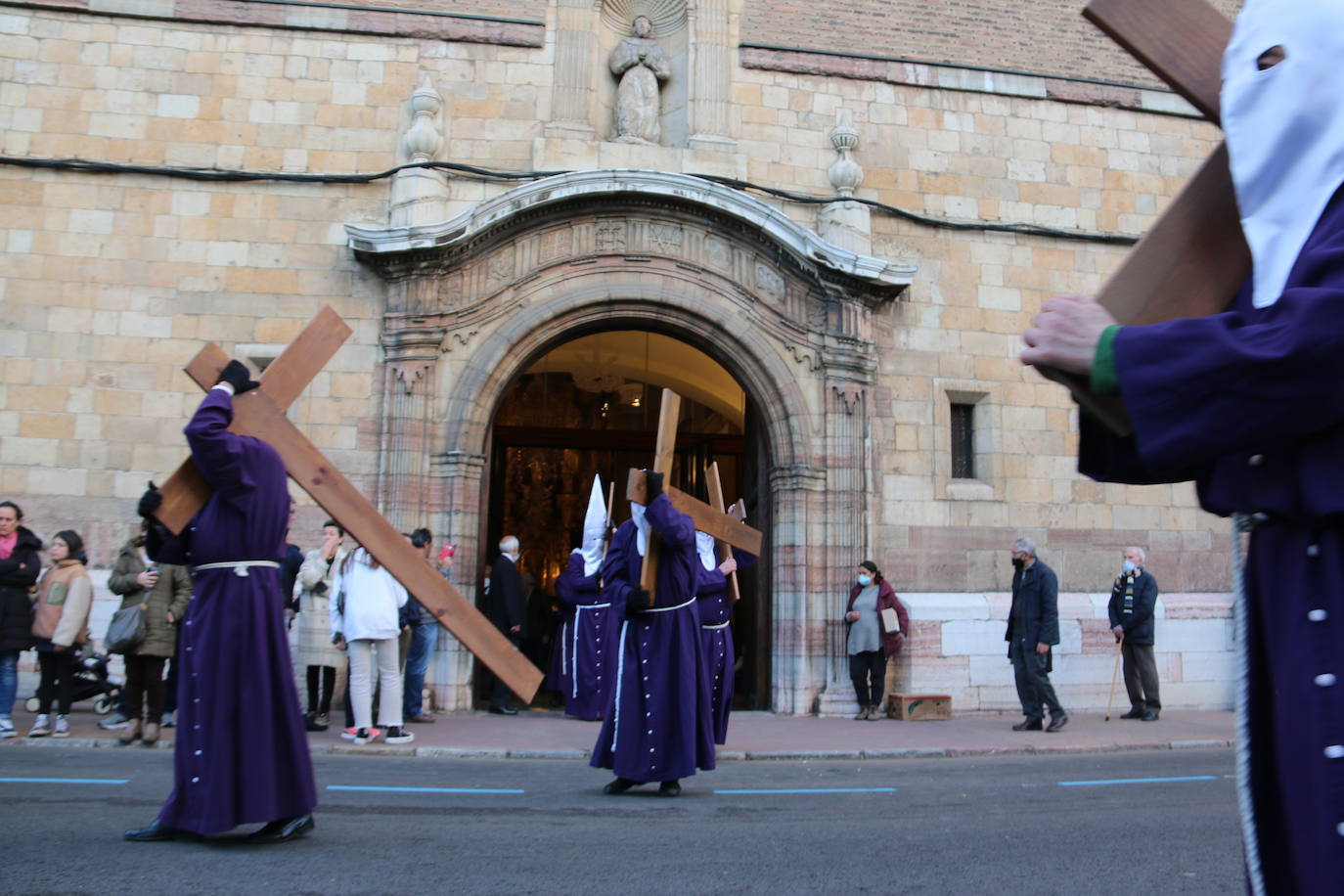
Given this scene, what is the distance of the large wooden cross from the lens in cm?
675

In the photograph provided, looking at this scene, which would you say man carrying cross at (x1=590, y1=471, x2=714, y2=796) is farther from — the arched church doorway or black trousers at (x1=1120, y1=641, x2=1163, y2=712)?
the arched church doorway

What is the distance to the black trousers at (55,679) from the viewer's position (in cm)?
925

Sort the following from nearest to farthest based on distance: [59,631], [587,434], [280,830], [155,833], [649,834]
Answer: [155,833] → [280,830] → [649,834] → [59,631] → [587,434]

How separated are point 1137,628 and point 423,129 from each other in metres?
8.97

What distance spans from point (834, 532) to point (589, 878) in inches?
336

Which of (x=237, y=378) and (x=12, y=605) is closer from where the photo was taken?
(x=237, y=378)

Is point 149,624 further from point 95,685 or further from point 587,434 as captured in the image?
point 587,434

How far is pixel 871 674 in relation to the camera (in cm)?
1220

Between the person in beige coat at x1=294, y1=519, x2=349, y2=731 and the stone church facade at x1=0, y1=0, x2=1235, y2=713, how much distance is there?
1742 mm

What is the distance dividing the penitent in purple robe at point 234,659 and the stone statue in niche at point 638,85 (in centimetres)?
919

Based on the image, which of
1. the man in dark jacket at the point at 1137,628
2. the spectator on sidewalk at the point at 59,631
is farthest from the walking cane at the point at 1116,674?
the spectator on sidewalk at the point at 59,631

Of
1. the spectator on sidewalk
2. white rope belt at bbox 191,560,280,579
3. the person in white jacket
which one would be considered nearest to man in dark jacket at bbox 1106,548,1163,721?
the person in white jacket

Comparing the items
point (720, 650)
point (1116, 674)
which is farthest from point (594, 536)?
point (1116, 674)

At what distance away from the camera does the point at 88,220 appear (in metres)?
12.3
